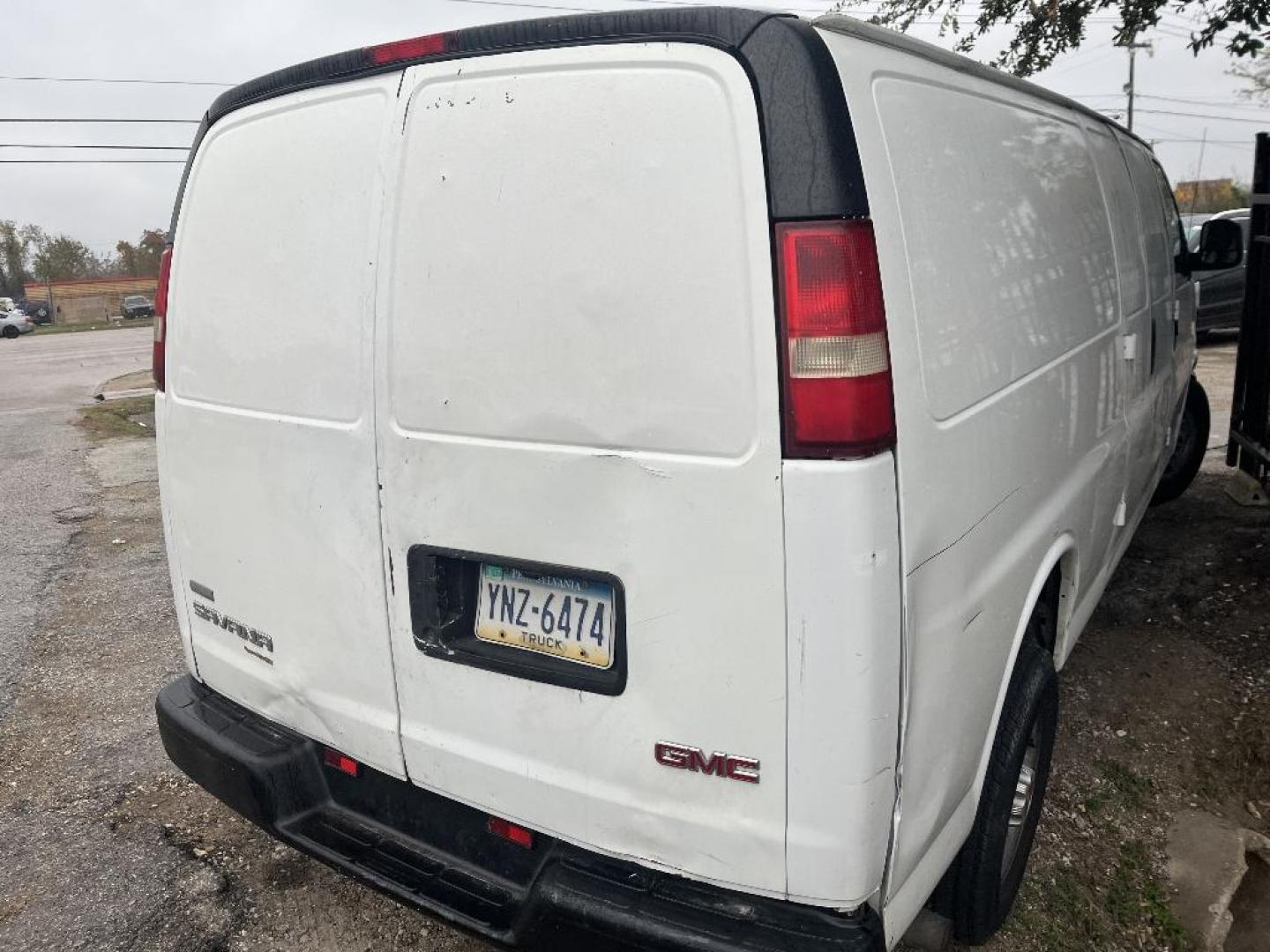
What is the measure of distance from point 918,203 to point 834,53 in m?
0.32

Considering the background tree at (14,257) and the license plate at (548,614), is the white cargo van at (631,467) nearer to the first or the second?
the license plate at (548,614)

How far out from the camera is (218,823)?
10.2ft

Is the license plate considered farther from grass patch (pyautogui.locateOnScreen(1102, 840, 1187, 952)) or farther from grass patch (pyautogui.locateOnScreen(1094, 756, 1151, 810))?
grass patch (pyautogui.locateOnScreen(1094, 756, 1151, 810))

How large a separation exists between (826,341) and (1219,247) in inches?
170

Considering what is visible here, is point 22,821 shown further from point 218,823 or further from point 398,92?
point 398,92

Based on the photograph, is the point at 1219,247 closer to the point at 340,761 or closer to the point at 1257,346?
the point at 1257,346

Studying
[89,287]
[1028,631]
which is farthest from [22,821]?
[89,287]

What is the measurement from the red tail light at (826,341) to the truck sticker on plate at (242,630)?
4.94ft

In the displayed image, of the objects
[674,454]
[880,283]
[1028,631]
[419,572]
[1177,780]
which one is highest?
[880,283]

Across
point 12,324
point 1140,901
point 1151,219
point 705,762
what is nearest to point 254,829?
point 705,762

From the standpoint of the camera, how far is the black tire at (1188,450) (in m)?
6.14

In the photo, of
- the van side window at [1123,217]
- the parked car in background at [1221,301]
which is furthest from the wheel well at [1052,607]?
the parked car in background at [1221,301]

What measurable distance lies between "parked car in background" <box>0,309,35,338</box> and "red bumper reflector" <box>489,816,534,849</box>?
42659mm

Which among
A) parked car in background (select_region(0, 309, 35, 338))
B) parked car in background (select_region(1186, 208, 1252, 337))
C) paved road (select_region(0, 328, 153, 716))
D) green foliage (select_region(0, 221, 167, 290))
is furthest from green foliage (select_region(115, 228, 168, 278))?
parked car in background (select_region(1186, 208, 1252, 337))
